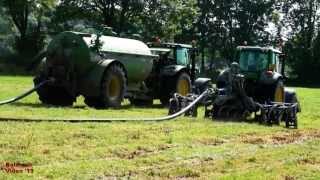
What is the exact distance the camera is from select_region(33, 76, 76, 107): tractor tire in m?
20.7

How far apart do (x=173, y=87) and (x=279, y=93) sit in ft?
13.5

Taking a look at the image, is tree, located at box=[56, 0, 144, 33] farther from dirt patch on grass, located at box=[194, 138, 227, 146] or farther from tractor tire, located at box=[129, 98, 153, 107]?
dirt patch on grass, located at box=[194, 138, 227, 146]

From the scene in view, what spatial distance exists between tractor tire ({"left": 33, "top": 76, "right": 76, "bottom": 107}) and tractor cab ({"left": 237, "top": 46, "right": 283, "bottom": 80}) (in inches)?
202

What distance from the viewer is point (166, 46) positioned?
24.8m

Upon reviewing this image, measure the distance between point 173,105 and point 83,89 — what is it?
9.29 feet

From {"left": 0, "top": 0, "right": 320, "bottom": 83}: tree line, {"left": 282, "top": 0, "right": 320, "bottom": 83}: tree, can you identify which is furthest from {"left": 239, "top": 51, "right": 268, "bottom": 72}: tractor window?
{"left": 282, "top": 0, "right": 320, "bottom": 83}: tree

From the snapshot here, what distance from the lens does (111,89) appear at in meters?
20.3

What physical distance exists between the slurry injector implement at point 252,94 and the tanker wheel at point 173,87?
110 inches

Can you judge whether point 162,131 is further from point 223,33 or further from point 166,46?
point 223,33

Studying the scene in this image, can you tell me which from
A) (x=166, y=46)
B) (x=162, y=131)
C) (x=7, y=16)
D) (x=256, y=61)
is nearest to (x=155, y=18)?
(x=7, y=16)

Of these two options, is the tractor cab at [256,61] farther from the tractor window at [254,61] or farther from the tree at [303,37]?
the tree at [303,37]

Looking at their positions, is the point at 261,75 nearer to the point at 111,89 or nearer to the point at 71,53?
the point at 111,89

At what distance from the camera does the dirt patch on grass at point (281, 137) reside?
1319 cm

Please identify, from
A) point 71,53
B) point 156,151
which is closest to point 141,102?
point 71,53
